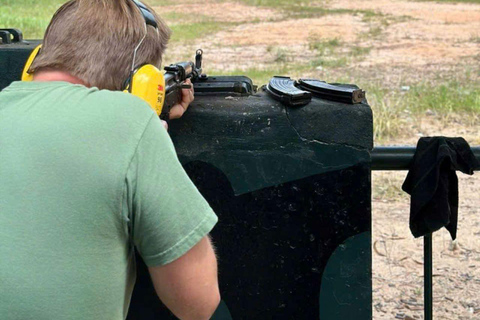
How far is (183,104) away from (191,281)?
0.70 m

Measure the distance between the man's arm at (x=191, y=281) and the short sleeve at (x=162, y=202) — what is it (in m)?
0.03

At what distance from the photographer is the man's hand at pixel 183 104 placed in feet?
6.76


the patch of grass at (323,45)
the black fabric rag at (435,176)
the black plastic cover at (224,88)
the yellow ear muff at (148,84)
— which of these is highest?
the yellow ear muff at (148,84)

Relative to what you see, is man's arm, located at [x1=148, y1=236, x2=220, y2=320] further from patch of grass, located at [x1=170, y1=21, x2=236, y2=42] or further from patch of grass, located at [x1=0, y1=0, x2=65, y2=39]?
patch of grass, located at [x1=170, y1=21, x2=236, y2=42]

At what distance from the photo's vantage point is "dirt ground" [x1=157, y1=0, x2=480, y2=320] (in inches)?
173

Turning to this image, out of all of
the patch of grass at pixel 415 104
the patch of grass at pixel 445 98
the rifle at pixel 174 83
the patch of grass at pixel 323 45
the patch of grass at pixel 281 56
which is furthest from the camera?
the patch of grass at pixel 323 45

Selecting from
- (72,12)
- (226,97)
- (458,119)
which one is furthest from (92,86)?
(458,119)

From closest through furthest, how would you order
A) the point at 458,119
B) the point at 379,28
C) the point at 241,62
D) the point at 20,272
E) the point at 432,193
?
1. the point at 20,272
2. the point at 432,193
3. the point at 458,119
4. the point at 241,62
5. the point at 379,28

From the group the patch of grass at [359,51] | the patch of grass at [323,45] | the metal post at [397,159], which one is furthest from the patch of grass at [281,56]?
the metal post at [397,159]

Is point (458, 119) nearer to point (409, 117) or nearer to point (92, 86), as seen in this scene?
point (409, 117)

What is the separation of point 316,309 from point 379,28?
1388cm

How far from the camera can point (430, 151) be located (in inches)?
85.5

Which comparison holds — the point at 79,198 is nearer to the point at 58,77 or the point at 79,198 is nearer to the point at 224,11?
the point at 58,77

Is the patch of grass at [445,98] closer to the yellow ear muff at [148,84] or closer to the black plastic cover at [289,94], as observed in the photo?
the black plastic cover at [289,94]
